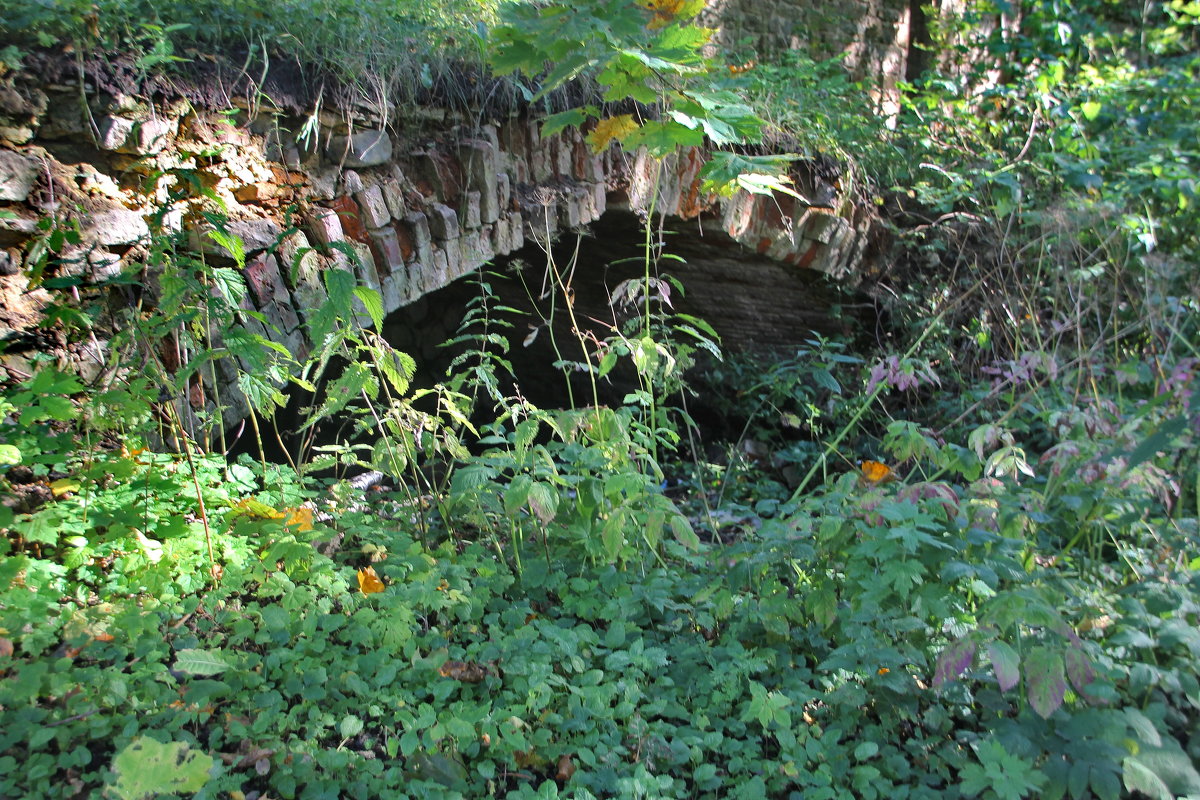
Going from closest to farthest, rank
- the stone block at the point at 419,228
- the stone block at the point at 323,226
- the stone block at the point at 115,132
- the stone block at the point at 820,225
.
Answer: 1. the stone block at the point at 115,132
2. the stone block at the point at 323,226
3. the stone block at the point at 419,228
4. the stone block at the point at 820,225

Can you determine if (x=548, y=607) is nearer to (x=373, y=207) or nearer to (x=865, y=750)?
(x=865, y=750)

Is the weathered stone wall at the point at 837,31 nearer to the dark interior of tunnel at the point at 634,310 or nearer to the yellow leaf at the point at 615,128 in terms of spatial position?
the dark interior of tunnel at the point at 634,310

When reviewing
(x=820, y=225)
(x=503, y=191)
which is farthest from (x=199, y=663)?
(x=820, y=225)

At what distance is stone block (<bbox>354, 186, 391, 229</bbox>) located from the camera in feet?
10.6

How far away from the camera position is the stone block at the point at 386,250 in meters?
3.28

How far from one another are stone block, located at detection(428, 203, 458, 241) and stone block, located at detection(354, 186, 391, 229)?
26cm

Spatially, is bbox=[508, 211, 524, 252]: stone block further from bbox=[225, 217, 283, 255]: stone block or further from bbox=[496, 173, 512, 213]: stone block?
bbox=[225, 217, 283, 255]: stone block

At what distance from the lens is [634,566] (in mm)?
2711

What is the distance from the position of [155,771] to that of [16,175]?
1.79 m

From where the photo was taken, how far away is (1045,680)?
1728 mm

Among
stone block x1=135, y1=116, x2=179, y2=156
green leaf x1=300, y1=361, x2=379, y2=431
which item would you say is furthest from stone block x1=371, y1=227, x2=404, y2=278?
green leaf x1=300, y1=361, x2=379, y2=431

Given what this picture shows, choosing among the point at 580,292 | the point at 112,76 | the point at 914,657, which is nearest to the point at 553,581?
the point at 914,657

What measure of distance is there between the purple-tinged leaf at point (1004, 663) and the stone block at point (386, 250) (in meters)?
2.49

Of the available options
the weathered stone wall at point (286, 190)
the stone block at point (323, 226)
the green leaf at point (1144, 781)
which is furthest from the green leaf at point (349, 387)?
the green leaf at point (1144, 781)
